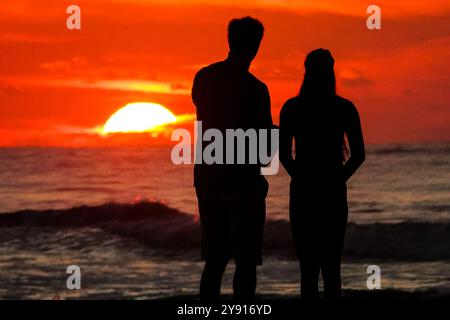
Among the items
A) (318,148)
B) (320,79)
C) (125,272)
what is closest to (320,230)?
(318,148)

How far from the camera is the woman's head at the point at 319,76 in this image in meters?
4.88

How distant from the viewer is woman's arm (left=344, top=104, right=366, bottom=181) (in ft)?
16.2

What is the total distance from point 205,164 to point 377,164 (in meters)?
41.3

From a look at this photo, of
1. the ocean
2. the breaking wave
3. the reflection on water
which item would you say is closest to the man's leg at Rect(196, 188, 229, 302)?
the reflection on water

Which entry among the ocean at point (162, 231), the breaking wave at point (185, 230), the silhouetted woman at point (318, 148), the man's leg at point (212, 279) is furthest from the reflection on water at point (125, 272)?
the silhouetted woman at point (318, 148)

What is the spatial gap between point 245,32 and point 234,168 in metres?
0.74

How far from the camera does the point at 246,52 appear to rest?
4840mm

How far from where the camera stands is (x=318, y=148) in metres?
4.93

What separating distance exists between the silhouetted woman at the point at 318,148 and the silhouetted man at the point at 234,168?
20cm

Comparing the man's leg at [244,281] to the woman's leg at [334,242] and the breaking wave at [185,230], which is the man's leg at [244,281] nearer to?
the woman's leg at [334,242]

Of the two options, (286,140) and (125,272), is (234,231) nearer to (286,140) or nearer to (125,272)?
(286,140)
